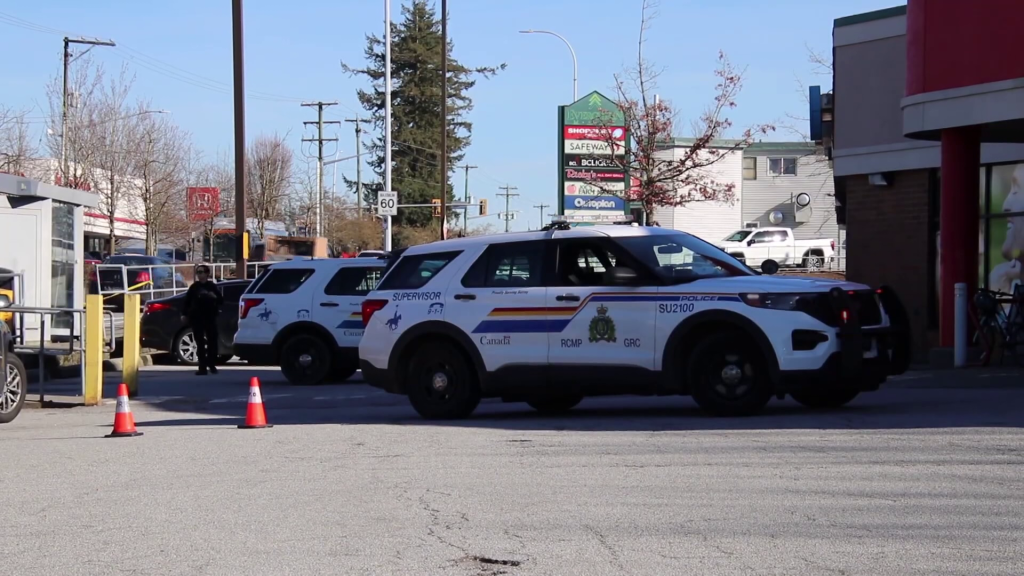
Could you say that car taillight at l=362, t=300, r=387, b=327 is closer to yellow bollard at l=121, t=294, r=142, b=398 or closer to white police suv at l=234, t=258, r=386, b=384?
yellow bollard at l=121, t=294, r=142, b=398

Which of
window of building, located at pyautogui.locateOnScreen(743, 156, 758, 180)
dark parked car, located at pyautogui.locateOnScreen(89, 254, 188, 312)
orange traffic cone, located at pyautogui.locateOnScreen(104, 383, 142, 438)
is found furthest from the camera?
window of building, located at pyautogui.locateOnScreen(743, 156, 758, 180)

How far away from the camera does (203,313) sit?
778 inches

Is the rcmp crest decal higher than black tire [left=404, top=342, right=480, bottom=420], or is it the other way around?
the rcmp crest decal

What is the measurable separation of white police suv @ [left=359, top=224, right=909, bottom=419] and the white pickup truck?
1309 inches

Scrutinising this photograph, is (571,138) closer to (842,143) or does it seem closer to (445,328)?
(842,143)

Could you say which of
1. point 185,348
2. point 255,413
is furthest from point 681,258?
point 185,348

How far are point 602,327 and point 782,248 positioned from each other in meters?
35.6

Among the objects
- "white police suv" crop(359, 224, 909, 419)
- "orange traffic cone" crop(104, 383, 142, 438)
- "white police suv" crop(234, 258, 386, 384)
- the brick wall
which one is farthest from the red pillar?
"orange traffic cone" crop(104, 383, 142, 438)

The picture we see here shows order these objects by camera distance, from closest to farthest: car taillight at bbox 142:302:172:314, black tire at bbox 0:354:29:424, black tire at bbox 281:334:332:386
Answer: black tire at bbox 0:354:29:424, black tire at bbox 281:334:332:386, car taillight at bbox 142:302:172:314

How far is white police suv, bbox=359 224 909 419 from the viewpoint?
10695 millimetres

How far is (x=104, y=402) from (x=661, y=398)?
23.3 feet

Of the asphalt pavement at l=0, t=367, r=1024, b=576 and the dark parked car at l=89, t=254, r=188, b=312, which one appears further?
the dark parked car at l=89, t=254, r=188, b=312

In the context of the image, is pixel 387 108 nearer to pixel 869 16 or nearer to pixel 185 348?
pixel 185 348

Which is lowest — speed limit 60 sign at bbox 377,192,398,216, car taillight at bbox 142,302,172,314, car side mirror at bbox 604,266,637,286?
car taillight at bbox 142,302,172,314
